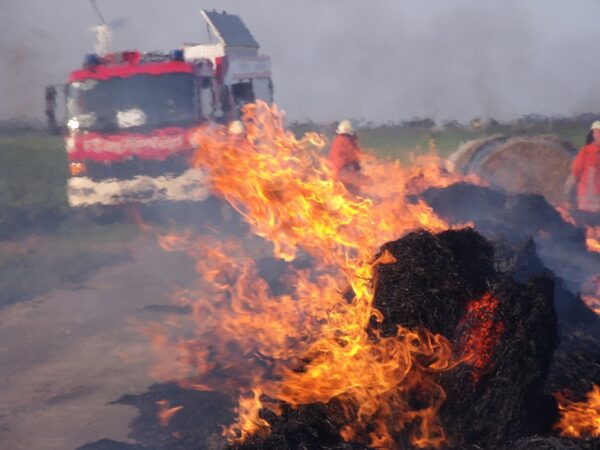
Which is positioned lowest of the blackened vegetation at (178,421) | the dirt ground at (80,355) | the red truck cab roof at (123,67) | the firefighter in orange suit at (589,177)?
the blackened vegetation at (178,421)

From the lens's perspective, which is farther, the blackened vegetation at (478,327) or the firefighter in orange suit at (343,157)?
the firefighter in orange suit at (343,157)

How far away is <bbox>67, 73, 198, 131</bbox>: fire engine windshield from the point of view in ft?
47.5

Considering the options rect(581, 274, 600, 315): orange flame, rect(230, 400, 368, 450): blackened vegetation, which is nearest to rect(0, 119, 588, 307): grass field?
rect(581, 274, 600, 315): orange flame

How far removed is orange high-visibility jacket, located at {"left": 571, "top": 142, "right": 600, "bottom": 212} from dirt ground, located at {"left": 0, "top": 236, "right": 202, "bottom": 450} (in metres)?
7.26

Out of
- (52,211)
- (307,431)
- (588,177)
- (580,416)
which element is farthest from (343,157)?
(52,211)

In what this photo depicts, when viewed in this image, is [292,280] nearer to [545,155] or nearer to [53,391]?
[53,391]

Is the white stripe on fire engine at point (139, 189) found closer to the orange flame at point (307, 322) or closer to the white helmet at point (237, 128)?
the white helmet at point (237, 128)

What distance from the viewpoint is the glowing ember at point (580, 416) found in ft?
15.7

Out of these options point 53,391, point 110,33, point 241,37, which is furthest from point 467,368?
point 110,33

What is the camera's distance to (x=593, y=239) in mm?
10492

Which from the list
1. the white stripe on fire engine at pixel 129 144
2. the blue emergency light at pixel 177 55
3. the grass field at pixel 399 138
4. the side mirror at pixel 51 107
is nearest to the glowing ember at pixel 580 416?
the white stripe on fire engine at pixel 129 144

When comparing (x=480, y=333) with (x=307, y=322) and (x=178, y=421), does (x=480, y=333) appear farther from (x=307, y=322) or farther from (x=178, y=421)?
(x=178, y=421)

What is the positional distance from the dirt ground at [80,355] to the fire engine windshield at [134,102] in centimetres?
369

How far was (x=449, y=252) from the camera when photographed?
552 centimetres
